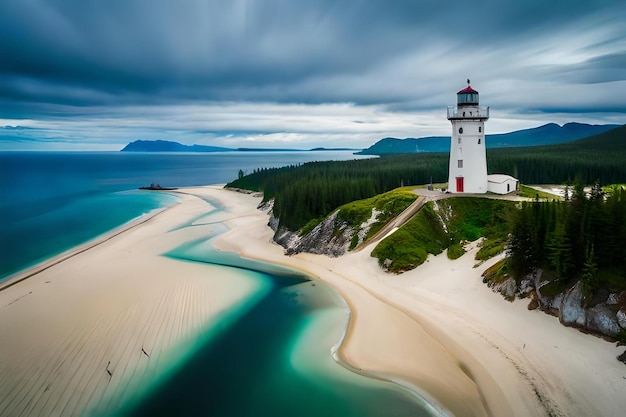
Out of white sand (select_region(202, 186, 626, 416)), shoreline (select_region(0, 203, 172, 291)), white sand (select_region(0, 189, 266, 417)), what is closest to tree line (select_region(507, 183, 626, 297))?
white sand (select_region(202, 186, 626, 416))

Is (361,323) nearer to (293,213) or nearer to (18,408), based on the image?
(18,408)

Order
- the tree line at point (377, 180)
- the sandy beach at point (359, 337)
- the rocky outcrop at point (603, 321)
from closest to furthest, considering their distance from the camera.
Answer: the sandy beach at point (359, 337) < the rocky outcrop at point (603, 321) < the tree line at point (377, 180)

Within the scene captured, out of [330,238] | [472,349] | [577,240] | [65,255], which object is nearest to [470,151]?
[330,238]

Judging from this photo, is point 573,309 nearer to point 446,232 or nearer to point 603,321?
point 603,321

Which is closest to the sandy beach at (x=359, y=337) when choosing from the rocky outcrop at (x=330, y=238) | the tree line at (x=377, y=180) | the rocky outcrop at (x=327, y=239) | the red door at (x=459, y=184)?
the rocky outcrop at (x=327, y=239)

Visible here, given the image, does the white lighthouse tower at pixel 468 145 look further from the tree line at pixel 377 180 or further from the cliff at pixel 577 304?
the cliff at pixel 577 304

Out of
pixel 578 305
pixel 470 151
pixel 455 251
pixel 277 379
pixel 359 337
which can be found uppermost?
pixel 470 151

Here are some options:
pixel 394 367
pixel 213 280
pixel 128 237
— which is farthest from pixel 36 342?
pixel 128 237
